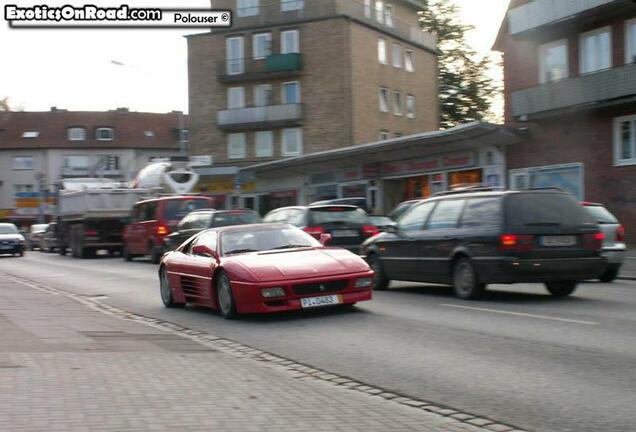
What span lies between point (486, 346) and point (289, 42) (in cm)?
4656

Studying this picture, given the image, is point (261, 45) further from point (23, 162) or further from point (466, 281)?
point (466, 281)

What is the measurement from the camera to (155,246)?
25.5 m

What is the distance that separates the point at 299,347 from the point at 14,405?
3742 millimetres

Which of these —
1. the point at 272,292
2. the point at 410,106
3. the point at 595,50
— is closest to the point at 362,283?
the point at 272,292


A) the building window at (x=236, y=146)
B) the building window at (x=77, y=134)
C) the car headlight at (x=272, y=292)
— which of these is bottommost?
the car headlight at (x=272, y=292)

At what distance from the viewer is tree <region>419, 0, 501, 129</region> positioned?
212 ft

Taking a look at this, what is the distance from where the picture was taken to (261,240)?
39.0 ft

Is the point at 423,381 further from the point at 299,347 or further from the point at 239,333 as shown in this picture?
the point at 239,333

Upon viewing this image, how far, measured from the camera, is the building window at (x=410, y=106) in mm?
57312

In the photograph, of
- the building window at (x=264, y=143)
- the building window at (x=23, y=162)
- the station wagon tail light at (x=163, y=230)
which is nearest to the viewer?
the station wagon tail light at (x=163, y=230)

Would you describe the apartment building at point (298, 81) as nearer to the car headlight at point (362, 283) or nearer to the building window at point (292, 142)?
the building window at point (292, 142)

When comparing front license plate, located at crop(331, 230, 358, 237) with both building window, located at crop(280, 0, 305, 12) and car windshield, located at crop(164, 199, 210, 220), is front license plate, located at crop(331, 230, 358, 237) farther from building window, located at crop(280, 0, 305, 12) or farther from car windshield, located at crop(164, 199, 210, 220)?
building window, located at crop(280, 0, 305, 12)

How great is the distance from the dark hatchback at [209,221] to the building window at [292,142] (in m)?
Result: 30.3

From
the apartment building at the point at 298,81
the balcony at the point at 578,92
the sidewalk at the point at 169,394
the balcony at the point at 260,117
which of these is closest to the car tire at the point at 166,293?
the sidewalk at the point at 169,394
